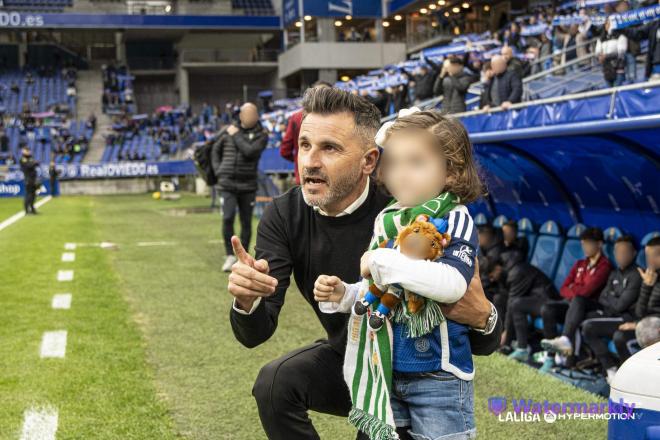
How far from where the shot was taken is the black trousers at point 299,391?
10.1ft

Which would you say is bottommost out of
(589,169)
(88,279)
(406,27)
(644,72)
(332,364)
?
(88,279)

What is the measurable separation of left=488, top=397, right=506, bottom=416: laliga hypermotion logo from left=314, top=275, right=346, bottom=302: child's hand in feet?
8.53

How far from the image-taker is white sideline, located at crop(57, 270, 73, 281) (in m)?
11.0

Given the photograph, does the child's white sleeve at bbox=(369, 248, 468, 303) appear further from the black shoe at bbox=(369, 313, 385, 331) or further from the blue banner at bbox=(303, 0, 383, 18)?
the blue banner at bbox=(303, 0, 383, 18)

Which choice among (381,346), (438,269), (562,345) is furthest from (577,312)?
(438,269)

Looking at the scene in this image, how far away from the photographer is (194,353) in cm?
670

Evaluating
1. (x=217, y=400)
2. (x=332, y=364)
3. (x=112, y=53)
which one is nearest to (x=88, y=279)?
(x=217, y=400)

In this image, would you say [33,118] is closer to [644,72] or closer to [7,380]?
[644,72]

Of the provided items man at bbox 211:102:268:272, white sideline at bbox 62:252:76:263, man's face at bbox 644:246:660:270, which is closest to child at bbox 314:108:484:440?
man's face at bbox 644:246:660:270

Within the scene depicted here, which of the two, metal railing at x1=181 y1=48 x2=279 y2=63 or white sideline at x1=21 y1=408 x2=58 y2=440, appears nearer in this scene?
white sideline at x1=21 y1=408 x2=58 y2=440

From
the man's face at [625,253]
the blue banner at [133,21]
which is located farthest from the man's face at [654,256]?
the blue banner at [133,21]

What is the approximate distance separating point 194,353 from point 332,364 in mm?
3654

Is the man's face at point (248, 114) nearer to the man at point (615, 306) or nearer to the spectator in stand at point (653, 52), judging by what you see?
the man at point (615, 306)

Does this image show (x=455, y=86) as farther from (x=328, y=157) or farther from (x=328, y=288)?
(x=328, y=288)
